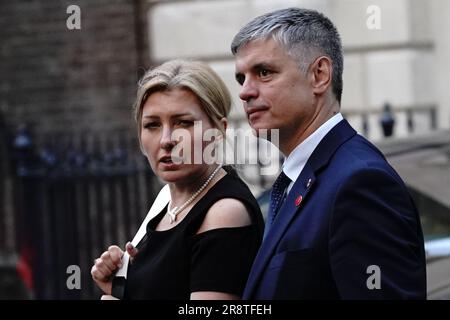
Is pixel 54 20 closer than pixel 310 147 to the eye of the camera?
No

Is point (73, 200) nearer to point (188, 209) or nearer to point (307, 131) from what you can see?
point (188, 209)

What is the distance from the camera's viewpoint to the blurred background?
8.55 m

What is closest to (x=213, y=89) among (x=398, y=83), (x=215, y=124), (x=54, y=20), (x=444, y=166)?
(x=215, y=124)

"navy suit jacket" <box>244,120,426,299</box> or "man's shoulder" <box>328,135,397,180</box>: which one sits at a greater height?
"man's shoulder" <box>328,135,397,180</box>

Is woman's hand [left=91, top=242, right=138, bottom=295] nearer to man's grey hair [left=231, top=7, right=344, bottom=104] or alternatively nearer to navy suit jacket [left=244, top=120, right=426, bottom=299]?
navy suit jacket [left=244, top=120, right=426, bottom=299]

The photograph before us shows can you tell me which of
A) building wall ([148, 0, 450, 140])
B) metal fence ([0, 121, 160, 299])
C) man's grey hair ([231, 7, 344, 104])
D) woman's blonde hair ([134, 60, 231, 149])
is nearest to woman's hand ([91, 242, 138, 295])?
woman's blonde hair ([134, 60, 231, 149])

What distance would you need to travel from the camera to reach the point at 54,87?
980 cm

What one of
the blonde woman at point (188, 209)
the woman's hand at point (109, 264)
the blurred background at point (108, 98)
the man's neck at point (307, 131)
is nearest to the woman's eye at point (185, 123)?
the blonde woman at point (188, 209)

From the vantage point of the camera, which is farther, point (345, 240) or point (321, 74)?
point (321, 74)

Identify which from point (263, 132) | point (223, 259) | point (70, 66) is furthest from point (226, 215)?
point (70, 66)

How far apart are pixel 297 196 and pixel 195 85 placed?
44cm

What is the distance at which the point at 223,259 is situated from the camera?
8.56 feet
